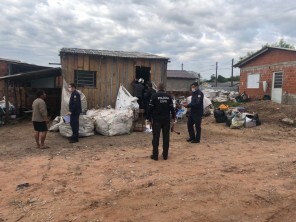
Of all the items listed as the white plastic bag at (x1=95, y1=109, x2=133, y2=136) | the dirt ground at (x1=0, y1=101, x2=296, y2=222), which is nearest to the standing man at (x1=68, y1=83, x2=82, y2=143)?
the dirt ground at (x1=0, y1=101, x2=296, y2=222)

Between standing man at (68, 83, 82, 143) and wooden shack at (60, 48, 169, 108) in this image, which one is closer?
standing man at (68, 83, 82, 143)

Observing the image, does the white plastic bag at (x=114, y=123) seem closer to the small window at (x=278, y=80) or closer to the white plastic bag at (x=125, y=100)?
the white plastic bag at (x=125, y=100)

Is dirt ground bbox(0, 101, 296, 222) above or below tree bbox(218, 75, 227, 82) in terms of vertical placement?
below

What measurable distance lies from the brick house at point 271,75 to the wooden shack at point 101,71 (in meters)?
8.93

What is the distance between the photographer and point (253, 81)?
21.0m

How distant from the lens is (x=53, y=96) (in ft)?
46.0

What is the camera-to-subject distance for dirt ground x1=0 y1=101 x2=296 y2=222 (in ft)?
12.8

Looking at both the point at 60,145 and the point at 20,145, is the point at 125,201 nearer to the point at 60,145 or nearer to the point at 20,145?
the point at 60,145

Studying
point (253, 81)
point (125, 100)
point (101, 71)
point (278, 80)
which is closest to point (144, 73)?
point (101, 71)

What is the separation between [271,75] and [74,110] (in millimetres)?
14891

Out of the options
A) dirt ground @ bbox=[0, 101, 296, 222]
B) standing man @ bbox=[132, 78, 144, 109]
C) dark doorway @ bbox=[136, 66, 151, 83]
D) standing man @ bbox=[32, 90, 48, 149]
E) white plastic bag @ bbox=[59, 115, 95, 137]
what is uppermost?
dark doorway @ bbox=[136, 66, 151, 83]

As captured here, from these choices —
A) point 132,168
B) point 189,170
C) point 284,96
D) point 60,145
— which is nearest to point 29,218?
point 132,168

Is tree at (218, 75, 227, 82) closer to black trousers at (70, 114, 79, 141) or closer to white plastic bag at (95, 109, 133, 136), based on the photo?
white plastic bag at (95, 109, 133, 136)

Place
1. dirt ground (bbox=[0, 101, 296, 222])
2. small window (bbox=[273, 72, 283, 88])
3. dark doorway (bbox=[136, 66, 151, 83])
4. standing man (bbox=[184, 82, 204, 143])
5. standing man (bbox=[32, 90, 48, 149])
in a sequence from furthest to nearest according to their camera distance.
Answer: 1. small window (bbox=[273, 72, 283, 88])
2. dark doorway (bbox=[136, 66, 151, 83])
3. standing man (bbox=[184, 82, 204, 143])
4. standing man (bbox=[32, 90, 48, 149])
5. dirt ground (bbox=[0, 101, 296, 222])
